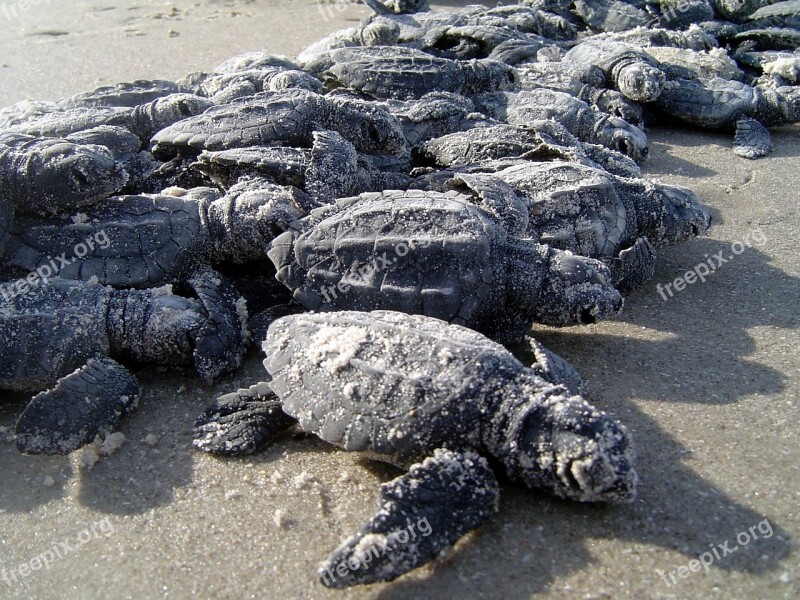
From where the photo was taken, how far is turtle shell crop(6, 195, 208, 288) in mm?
2762

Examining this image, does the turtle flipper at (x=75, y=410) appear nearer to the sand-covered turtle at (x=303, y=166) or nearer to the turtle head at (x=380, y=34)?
the sand-covered turtle at (x=303, y=166)

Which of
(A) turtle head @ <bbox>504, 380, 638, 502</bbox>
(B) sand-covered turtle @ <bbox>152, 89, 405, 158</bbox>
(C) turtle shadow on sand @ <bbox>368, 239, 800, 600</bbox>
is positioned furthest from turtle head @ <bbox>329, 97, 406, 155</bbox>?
(A) turtle head @ <bbox>504, 380, 638, 502</bbox>

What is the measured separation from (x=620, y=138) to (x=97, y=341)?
3.25m

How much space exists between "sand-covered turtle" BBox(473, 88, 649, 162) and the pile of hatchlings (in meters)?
0.02

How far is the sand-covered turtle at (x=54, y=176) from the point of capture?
9.03ft

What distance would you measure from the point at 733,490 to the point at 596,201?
4.60 feet

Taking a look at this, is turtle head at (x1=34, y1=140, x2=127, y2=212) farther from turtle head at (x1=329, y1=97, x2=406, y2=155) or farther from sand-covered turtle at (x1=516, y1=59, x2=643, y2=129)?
sand-covered turtle at (x1=516, y1=59, x2=643, y2=129)

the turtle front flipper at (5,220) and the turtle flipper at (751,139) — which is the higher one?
the turtle front flipper at (5,220)

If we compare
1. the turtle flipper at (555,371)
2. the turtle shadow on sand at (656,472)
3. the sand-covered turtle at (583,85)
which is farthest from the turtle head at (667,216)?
the sand-covered turtle at (583,85)

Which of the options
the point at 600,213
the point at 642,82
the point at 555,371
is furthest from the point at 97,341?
the point at 642,82

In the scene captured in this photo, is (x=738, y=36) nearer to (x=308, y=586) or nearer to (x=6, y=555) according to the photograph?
(x=308, y=586)

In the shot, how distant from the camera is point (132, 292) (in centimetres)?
267

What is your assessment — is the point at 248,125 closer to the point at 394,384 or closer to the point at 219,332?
Answer: the point at 219,332

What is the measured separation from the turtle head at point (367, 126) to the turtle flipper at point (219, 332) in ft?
3.98
